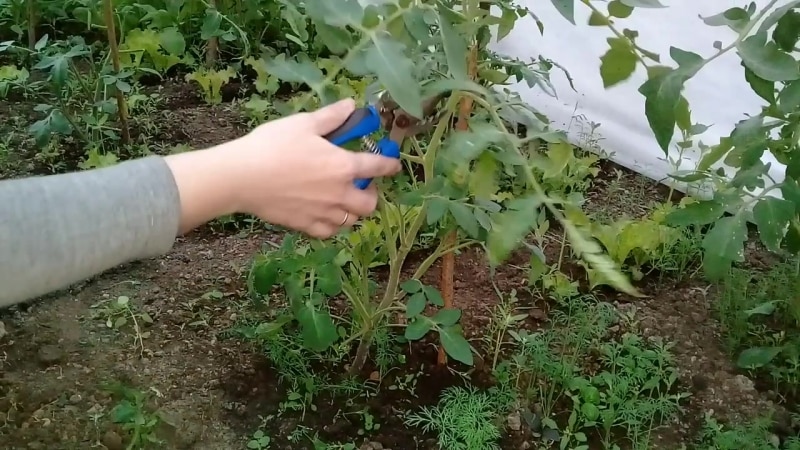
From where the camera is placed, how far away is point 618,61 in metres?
0.81

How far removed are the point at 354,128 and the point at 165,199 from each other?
0.63 feet

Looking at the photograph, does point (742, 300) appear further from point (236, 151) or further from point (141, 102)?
point (141, 102)

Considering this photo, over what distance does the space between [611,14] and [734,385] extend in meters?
0.68

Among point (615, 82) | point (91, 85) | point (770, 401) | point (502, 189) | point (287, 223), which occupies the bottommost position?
point (770, 401)

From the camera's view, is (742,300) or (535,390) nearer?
(535,390)

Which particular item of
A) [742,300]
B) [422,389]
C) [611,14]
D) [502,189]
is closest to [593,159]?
[502,189]

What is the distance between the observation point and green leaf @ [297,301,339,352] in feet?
3.36

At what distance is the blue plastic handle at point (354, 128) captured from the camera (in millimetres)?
797

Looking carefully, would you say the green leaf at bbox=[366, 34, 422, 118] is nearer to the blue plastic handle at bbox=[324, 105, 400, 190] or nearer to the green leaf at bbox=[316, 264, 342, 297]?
the blue plastic handle at bbox=[324, 105, 400, 190]

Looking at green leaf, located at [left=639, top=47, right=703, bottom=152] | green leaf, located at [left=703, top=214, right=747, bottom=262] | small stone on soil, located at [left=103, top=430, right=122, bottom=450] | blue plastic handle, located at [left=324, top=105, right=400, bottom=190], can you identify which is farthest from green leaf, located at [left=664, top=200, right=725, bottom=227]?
small stone on soil, located at [left=103, top=430, right=122, bottom=450]

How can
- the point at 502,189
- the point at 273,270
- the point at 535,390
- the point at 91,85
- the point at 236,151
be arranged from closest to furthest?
the point at 236,151, the point at 273,270, the point at 535,390, the point at 502,189, the point at 91,85

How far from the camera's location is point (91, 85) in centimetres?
172

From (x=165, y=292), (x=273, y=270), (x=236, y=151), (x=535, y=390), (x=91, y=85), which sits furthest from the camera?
(x=91, y=85)

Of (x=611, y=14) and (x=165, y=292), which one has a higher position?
(x=611, y=14)
